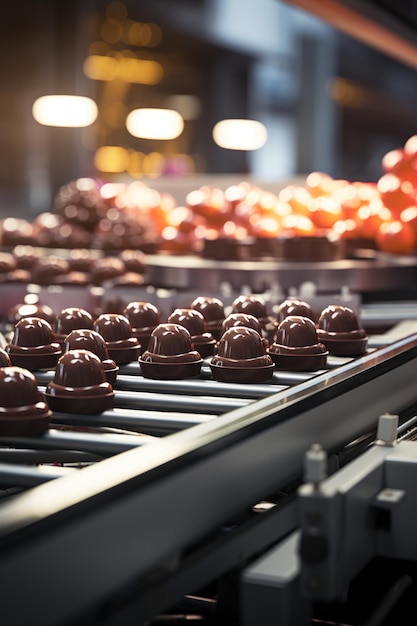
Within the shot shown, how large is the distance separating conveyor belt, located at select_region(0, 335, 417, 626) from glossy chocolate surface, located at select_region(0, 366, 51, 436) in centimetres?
1

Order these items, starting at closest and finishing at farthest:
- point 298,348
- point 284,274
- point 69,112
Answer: point 298,348
point 284,274
point 69,112

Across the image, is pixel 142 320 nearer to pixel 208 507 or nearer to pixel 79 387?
pixel 79 387

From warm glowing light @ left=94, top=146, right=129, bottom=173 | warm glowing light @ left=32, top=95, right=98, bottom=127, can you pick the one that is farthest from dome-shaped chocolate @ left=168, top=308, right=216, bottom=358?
warm glowing light @ left=94, top=146, right=129, bottom=173

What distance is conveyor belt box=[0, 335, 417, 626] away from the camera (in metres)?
0.70

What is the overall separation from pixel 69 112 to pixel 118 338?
6283 mm

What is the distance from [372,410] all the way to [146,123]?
9741mm

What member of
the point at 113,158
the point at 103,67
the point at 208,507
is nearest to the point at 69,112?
the point at 103,67

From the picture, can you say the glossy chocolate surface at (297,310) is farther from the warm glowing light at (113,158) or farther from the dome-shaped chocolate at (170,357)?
the warm glowing light at (113,158)

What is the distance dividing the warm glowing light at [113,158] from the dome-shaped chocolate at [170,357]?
12.7 metres

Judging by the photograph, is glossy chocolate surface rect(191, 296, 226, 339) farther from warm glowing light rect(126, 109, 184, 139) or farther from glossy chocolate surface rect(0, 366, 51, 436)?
warm glowing light rect(126, 109, 184, 139)

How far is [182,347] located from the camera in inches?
48.2

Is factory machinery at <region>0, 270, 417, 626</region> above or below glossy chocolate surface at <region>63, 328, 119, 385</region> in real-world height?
below

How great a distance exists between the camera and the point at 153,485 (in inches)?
31.6

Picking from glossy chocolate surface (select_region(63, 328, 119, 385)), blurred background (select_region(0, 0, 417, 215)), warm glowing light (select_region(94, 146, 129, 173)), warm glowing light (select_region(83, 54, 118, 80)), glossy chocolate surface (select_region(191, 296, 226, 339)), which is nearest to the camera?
glossy chocolate surface (select_region(63, 328, 119, 385))
